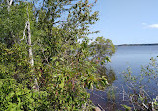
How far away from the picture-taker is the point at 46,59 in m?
4.07

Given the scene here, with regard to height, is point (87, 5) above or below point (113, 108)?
above

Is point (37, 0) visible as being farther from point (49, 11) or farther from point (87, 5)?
point (87, 5)

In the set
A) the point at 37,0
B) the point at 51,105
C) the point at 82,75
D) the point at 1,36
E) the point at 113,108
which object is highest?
the point at 37,0

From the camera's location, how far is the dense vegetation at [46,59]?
3.29 m

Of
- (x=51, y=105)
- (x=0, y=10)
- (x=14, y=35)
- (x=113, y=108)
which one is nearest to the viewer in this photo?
(x=51, y=105)

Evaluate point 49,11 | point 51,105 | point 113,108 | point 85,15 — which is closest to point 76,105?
point 51,105

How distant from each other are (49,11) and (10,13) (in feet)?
10.5

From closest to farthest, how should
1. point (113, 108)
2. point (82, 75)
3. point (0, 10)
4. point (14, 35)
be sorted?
point (82, 75) → point (0, 10) → point (14, 35) → point (113, 108)

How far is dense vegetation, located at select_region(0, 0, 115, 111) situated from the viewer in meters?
3.29

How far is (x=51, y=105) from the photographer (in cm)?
404

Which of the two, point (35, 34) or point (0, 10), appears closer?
point (0, 10)

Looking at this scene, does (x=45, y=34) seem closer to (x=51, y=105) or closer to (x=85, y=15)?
(x=85, y=15)

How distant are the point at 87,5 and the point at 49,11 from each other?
2.56 metres

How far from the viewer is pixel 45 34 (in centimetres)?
750
